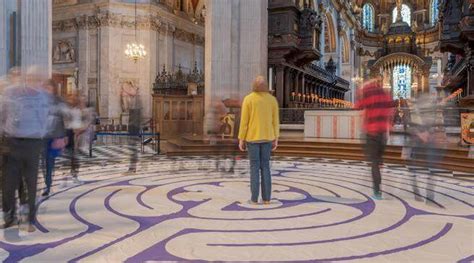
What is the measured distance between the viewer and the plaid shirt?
19.6 ft

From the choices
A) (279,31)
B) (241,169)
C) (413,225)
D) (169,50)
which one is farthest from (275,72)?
(413,225)

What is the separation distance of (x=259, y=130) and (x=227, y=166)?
4244mm

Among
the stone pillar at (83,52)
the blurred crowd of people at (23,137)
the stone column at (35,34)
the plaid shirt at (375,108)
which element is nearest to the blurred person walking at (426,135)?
the plaid shirt at (375,108)

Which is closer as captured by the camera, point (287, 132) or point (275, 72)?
point (287, 132)

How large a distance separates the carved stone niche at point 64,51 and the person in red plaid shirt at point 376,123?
20.0 m

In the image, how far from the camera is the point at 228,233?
416cm

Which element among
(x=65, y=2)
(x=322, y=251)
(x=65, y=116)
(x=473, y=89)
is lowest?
(x=322, y=251)

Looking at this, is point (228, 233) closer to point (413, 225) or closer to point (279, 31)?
point (413, 225)

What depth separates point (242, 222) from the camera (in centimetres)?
460

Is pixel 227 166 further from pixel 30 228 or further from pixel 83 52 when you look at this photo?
pixel 83 52

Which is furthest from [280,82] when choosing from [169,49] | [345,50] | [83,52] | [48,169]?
[345,50]

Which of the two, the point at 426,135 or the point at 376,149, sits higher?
the point at 426,135

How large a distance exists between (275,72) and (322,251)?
15.5 m

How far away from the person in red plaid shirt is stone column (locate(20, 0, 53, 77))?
26.4ft
